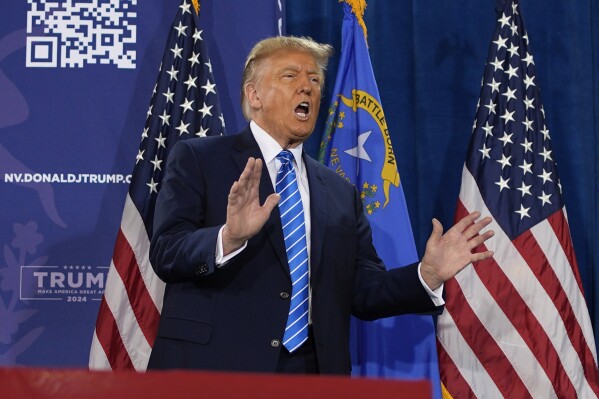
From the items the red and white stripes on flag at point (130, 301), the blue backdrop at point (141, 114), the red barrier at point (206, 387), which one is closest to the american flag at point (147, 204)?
the red and white stripes on flag at point (130, 301)

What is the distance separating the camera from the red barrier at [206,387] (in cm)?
102

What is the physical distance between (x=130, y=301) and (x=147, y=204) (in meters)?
0.38

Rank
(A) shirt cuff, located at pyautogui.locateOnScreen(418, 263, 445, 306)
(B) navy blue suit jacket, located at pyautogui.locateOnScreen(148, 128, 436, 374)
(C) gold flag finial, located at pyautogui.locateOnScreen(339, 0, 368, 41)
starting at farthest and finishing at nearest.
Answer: (C) gold flag finial, located at pyautogui.locateOnScreen(339, 0, 368, 41) → (A) shirt cuff, located at pyautogui.locateOnScreen(418, 263, 445, 306) → (B) navy blue suit jacket, located at pyautogui.locateOnScreen(148, 128, 436, 374)

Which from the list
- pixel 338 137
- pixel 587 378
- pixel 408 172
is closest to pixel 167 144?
pixel 338 137

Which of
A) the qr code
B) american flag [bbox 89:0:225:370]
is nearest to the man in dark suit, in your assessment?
american flag [bbox 89:0:225:370]

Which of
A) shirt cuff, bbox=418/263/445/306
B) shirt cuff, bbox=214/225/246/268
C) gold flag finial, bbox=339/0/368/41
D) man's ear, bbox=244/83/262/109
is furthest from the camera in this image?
gold flag finial, bbox=339/0/368/41

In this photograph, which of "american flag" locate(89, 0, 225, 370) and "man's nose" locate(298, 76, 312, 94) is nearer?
"man's nose" locate(298, 76, 312, 94)

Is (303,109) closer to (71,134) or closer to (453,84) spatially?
(71,134)

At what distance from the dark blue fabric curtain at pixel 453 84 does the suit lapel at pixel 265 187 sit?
4.52 feet

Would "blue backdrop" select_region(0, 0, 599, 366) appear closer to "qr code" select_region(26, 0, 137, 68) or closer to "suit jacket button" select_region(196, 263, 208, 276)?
"qr code" select_region(26, 0, 137, 68)

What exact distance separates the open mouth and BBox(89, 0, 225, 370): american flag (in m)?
0.88

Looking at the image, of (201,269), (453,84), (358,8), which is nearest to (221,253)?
(201,269)

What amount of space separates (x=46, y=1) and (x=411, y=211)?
1.83 metres

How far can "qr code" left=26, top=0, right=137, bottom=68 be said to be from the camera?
12.2 feet
